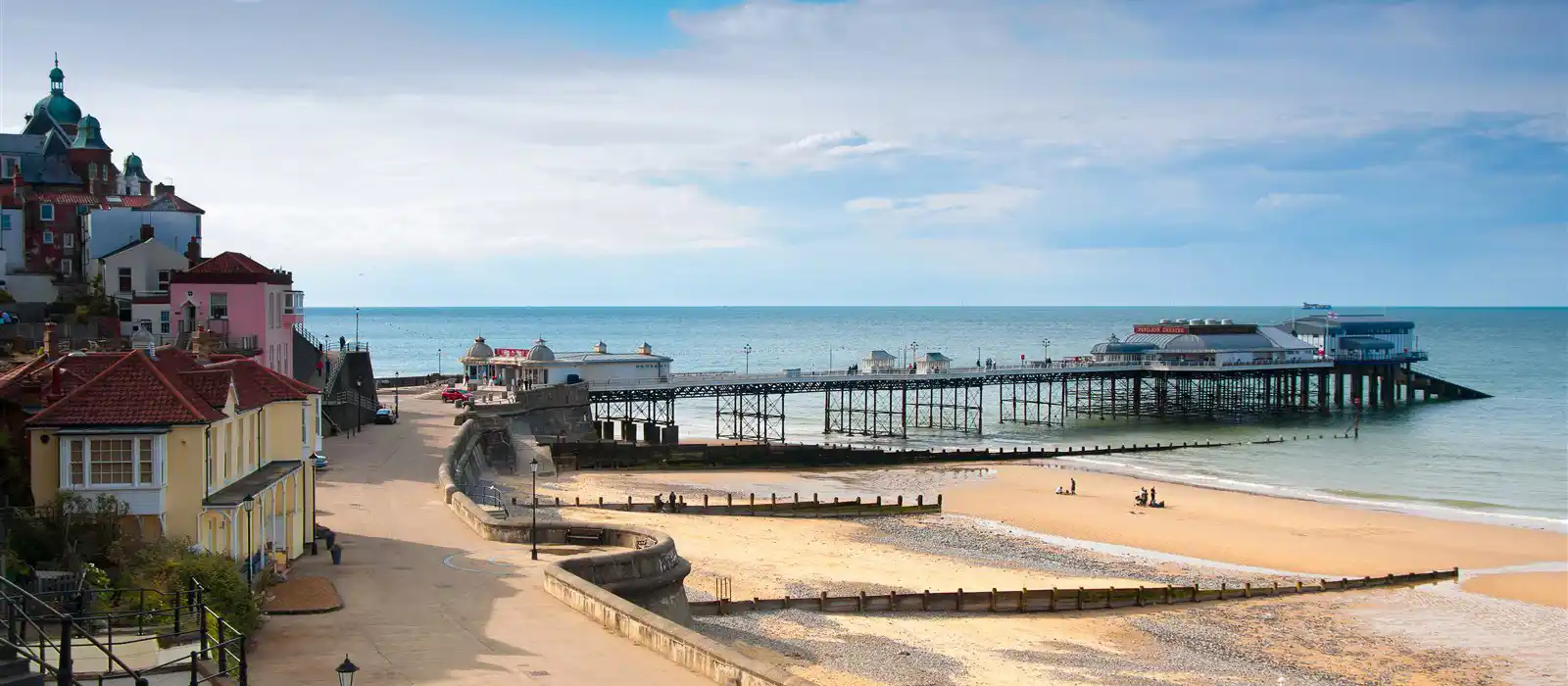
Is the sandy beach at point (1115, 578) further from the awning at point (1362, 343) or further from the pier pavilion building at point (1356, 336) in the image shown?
the awning at point (1362, 343)

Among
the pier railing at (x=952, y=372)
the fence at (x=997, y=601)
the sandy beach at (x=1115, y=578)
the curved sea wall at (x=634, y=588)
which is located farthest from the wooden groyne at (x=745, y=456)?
the fence at (x=997, y=601)

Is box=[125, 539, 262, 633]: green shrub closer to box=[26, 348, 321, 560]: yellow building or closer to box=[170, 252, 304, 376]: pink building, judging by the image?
box=[26, 348, 321, 560]: yellow building

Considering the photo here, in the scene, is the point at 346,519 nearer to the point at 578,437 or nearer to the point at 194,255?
the point at 194,255

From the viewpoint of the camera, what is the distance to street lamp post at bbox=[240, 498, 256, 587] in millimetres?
23391

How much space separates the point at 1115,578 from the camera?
38.7 meters

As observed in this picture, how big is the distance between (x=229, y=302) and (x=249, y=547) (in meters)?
29.3

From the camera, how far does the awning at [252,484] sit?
23078mm

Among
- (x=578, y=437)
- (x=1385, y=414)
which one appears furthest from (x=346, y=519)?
(x=1385, y=414)

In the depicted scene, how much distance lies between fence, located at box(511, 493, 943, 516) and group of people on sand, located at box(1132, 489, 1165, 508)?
29.0 ft

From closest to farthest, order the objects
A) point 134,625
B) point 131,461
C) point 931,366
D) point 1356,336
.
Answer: point 134,625 → point 131,461 → point 931,366 → point 1356,336

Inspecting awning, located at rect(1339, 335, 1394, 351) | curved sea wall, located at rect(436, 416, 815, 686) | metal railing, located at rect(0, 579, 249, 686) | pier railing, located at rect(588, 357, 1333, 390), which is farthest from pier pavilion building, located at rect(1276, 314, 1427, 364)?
metal railing, located at rect(0, 579, 249, 686)

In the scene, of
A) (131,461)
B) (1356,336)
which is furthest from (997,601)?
(1356,336)

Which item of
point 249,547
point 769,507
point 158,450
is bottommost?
point 769,507

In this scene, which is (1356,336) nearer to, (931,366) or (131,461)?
(931,366)
